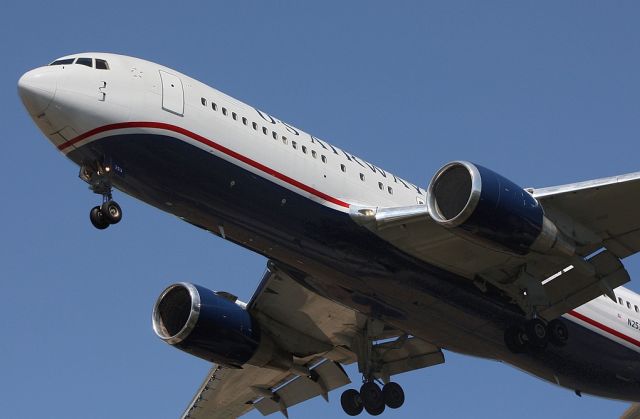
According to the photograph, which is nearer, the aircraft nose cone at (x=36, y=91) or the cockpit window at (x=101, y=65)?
the aircraft nose cone at (x=36, y=91)

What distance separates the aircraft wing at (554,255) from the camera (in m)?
31.1

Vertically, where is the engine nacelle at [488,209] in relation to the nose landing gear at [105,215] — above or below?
below

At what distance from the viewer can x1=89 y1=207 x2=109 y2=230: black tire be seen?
30.5 meters

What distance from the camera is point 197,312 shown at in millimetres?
35906

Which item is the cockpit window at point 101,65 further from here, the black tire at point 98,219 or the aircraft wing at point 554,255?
the aircraft wing at point 554,255

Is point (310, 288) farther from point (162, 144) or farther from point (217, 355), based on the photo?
point (162, 144)

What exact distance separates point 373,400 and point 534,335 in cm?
530

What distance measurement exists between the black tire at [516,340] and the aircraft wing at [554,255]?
2.43ft

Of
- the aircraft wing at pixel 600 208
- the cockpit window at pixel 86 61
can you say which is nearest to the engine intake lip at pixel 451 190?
the aircraft wing at pixel 600 208

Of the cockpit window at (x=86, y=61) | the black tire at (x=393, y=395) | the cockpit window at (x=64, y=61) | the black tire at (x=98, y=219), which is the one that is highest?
the cockpit window at (x=64, y=61)

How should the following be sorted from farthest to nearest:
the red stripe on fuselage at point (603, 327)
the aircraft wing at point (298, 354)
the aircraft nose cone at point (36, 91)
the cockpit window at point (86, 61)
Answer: the aircraft wing at point (298, 354) → the red stripe on fuselage at point (603, 327) → the cockpit window at point (86, 61) → the aircraft nose cone at point (36, 91)

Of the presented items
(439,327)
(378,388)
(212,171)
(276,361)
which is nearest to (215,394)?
(276,361)

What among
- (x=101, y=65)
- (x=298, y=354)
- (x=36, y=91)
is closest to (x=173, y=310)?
(x=298, y=354)

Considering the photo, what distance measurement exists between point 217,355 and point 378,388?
14.8 feet
